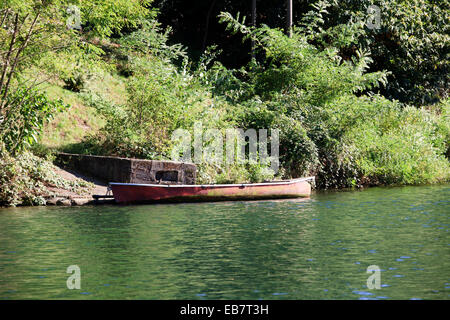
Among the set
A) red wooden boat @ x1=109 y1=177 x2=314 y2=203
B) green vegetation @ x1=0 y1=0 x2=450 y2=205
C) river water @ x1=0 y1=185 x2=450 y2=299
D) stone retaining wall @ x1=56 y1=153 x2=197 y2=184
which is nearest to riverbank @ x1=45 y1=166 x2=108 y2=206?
stone retaining wall @ x1=56 y1=153 x2=197 y2=184

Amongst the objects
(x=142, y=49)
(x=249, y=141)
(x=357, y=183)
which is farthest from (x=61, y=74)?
(x=357, y=183)

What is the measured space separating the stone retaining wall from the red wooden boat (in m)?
0.77

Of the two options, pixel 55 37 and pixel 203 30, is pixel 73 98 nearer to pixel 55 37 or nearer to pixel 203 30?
pixel 55 37

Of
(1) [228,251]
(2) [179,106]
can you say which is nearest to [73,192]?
(2) [179,106]

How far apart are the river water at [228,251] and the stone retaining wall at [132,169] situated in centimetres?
182

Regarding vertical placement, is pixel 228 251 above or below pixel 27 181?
below

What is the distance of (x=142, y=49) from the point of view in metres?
27.5

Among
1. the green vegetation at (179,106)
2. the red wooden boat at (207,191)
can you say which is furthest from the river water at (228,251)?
the green vegetation at (179,106)

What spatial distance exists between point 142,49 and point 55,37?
20.1 ft

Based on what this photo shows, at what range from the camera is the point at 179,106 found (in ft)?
81.0

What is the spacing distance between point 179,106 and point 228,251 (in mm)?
11957

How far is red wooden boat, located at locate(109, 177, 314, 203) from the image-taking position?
21328mm

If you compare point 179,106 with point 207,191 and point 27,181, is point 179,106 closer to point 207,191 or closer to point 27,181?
point 207,191
